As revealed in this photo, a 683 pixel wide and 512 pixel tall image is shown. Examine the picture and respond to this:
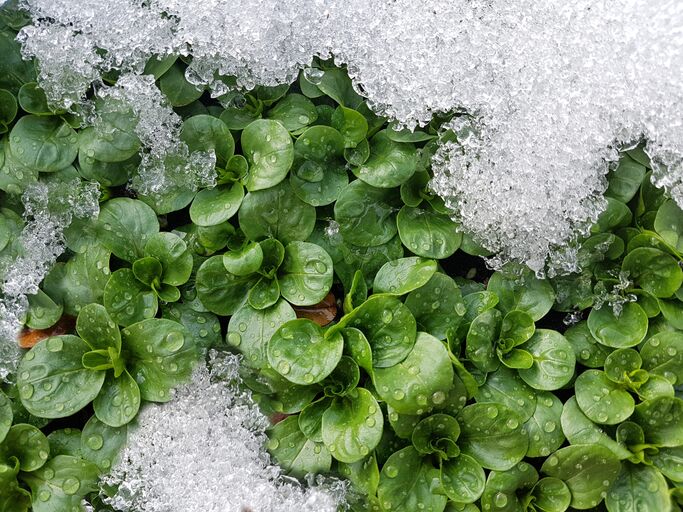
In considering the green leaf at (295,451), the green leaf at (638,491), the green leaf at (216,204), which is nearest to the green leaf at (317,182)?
the green leaf at (216,204)

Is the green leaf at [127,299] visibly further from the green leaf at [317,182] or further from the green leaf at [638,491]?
the green leaf at [638,491]

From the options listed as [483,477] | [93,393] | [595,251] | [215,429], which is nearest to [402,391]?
[483,477]

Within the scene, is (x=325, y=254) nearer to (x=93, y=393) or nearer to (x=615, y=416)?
(x=93, y=393)

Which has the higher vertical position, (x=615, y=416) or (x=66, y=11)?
(x=66, y=11)

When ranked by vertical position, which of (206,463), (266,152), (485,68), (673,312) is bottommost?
(206,463)

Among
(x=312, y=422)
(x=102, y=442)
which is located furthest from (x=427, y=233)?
(x=102, y=442)

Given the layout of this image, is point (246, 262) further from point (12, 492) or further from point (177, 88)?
point (12, 492)
